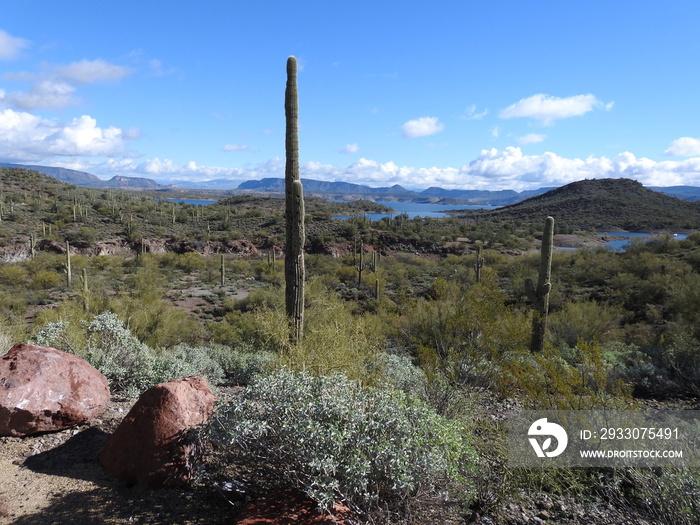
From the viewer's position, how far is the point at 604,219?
5631 cm

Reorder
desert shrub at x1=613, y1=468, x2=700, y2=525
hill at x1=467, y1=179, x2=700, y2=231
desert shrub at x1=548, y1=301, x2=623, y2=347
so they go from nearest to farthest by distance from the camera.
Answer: desert shrub at x1=613, y1=468, x2=700, y2=525 < desert shrub at x1=548, y1=301, x2=623, y2=347 < hill at x1=467, y1=179, x2=700, y2=231

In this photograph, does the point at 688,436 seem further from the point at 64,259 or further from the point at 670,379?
the point at 64,259

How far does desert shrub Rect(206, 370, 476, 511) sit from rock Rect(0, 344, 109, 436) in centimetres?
250

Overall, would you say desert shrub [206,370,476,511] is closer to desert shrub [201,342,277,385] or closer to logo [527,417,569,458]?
logo [527,417,569,458]

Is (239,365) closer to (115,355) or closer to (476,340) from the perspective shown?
(115,355)

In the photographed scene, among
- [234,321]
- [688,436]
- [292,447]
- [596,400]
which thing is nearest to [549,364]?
[596,400]

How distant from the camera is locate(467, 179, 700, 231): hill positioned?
5138 centimetres

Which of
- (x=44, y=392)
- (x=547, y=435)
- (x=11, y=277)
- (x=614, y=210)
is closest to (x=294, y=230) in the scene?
(x=44, y=392)

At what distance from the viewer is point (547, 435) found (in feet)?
16.7

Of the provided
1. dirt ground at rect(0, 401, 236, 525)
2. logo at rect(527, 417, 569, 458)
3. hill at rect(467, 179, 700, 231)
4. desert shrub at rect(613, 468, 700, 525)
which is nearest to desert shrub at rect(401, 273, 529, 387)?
logo at rect(527, 417, 569, 458)

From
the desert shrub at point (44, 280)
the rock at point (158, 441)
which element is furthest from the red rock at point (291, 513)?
the desert shrub at point (44, 280)

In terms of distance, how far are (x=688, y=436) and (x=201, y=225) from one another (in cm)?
5037

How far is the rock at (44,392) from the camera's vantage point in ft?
15.4

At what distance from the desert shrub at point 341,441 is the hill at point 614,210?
2177 inches
